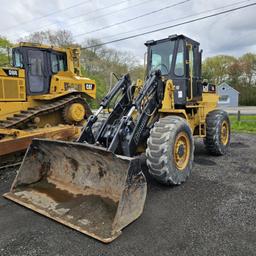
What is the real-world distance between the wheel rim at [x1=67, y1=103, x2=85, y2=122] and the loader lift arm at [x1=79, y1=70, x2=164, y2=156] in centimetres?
298

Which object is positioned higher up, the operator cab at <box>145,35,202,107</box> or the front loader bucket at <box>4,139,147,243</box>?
the operator cab at <box>145,35,202,107</box>

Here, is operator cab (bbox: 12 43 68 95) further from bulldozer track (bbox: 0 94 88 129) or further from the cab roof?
the cab roof

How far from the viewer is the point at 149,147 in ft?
12.5

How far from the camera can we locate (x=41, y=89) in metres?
7.40

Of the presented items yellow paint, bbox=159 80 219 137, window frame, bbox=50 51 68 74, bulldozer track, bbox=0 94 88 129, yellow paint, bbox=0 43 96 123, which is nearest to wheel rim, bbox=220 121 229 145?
yellow paint, bbox=159 80 219 137

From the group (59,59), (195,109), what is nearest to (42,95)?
(59,59)

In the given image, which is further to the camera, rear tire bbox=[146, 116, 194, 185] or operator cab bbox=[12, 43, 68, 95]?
operator cab bbox=[12, 43, 68, 95]

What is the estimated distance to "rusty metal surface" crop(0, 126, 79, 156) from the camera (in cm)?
510

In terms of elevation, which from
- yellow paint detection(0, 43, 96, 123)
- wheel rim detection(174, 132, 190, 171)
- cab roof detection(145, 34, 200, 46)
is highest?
cab roof detection(145, 34, 200, 46)

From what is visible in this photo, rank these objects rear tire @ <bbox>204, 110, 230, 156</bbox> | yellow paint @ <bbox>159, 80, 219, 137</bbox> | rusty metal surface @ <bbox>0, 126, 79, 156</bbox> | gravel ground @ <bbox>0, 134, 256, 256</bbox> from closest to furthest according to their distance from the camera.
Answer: gravel ground @ <bbox>0, 134, 256, 256</bbox> → yellow paint @ <bbox>159, 80, 219, 137</bbox> → rusty metal surface @ <bbox>0, 126, 79, 156</bbox> → rear tire @ <bbox>204, 110, 230, 156</bbox>

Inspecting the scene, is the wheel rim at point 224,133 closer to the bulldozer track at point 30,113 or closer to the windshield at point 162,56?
the windshield at point 162,56

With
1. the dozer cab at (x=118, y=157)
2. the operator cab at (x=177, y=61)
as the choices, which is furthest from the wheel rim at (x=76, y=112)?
the operator cab at (x=177, y=61)

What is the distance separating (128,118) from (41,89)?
451cm

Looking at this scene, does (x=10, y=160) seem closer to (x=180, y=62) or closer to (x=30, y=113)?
(x=30, y=113)
